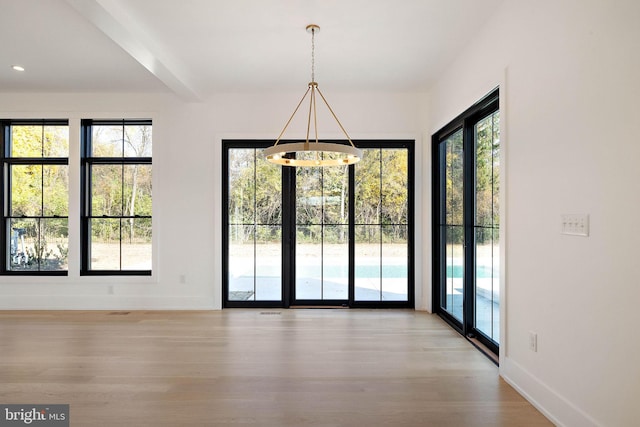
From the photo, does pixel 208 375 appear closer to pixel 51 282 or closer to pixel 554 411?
pixel 554 411

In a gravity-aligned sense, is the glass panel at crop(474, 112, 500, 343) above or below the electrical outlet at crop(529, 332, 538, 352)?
above

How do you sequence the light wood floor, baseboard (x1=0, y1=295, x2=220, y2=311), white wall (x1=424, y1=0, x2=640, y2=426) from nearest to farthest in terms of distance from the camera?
white wall (x1=424, y1=0, x2=640, y2=426), the light wood floor, baseboard (x1=0, y1=295, x2=220, y2=311)

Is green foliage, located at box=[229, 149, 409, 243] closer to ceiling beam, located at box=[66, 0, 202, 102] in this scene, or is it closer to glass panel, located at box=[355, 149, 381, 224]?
glass panel, located at box=[355, 149, 381, 224]

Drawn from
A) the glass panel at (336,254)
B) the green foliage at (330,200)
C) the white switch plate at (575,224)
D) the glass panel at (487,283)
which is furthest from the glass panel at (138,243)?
the white switch plate at (575,224)

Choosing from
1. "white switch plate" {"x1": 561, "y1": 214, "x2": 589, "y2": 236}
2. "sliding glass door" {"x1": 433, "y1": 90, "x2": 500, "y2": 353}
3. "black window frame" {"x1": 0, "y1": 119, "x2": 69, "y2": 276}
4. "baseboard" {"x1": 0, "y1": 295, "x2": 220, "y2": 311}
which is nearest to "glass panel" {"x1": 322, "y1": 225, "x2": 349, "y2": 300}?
"sliding glass door" {"x1": 433, "y1": 90, "x2": 500, "y2": 353}

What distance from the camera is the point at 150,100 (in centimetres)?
481

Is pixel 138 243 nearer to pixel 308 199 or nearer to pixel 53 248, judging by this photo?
pixel 53 248

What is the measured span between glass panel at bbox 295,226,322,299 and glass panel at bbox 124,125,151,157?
240 cm

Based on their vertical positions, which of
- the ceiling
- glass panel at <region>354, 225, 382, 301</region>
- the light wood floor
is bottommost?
the light wood floor

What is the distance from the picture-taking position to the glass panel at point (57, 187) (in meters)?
4.89

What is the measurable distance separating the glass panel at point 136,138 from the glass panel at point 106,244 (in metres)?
1.05

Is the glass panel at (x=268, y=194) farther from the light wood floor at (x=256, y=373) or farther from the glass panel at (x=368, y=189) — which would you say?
the light wood floor at (x=256, y=373)

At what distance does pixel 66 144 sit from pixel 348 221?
4019mm

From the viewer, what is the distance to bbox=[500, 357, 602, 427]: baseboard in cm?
199
